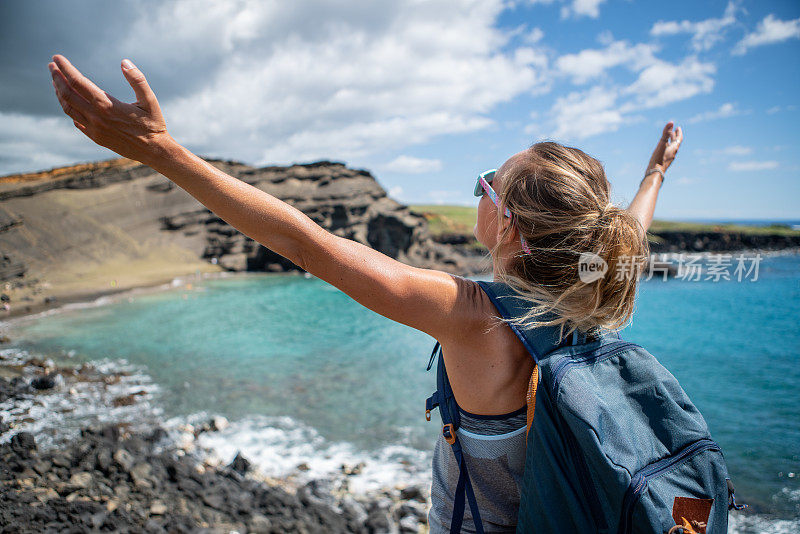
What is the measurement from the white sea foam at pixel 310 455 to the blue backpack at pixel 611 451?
611 cm

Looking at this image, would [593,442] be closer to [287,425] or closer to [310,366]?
[287,425]

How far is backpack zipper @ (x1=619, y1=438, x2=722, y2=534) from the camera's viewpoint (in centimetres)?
112

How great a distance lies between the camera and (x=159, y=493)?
5.33 metres

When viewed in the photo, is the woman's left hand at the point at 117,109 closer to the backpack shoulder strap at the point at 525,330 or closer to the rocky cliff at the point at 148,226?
the backpack shoulder strap at the point at 525,330

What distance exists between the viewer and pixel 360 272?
4.09ft

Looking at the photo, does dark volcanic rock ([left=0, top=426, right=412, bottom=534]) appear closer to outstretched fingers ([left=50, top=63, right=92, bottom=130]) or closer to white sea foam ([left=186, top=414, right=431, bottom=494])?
white sea foam ([left=186, top=414, right=431, bottom=494])

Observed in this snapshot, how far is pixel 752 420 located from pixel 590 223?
12123 millimetres

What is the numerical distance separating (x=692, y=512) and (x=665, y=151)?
2.21 m

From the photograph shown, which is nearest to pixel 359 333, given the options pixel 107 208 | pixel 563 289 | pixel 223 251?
pixel 563 289

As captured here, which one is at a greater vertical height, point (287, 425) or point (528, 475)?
point (528, 475)

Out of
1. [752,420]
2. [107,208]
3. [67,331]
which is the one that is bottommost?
[67,331]

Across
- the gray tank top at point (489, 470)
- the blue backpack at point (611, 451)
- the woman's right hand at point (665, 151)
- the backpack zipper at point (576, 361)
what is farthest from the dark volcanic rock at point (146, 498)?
the woman's right hand at point (665, 151)

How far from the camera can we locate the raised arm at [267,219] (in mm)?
1267

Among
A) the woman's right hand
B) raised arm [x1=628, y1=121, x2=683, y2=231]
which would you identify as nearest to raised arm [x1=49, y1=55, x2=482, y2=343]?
raised arm [x1=628, y1=121, x2=683, y2=231]
